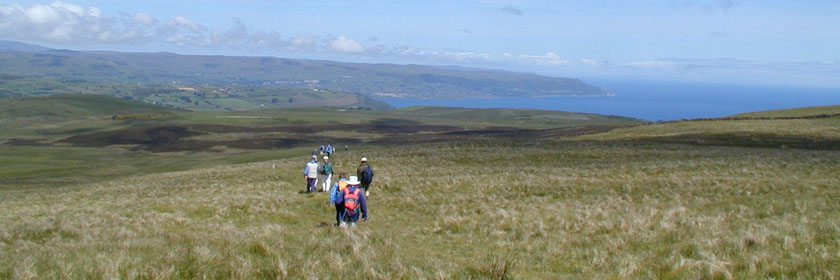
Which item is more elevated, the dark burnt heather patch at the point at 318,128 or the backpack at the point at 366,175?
the backpack at the point at 366,175

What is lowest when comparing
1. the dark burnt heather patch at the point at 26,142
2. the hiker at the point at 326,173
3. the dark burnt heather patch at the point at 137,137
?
the dark burnt heather patch at the point at 26,142

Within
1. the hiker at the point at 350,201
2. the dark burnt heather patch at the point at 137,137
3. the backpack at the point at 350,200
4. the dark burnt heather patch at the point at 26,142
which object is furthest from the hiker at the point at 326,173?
the dark burnt heather patch at the point at 26,142

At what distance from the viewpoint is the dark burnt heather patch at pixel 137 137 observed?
93.0m

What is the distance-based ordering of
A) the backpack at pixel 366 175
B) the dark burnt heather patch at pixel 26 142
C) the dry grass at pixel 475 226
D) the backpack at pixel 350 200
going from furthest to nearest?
the dark burnt heather patch at pixel 26 142
the backpack at pixel 366 175
the backpack at pixel 350 200
the dry grass at pixel 475 226

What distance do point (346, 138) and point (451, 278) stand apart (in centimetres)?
9418

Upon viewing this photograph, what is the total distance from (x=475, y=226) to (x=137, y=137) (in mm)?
97200

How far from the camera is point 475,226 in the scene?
1491 cm

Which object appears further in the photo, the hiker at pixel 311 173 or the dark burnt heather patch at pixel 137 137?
the dark burnt heather patch at pixel 137 137

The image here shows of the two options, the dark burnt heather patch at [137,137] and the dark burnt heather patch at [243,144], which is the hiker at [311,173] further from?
the dark burnt heather patch at [137,137]

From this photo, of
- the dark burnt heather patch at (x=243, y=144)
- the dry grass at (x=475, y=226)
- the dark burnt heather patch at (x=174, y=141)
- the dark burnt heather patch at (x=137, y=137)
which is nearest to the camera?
the dry grass at (x=475, y=226)

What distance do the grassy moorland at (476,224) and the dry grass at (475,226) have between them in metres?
0.05

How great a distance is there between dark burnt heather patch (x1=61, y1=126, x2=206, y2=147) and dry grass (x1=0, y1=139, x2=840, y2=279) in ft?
216

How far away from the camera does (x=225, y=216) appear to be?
1948 centimetres

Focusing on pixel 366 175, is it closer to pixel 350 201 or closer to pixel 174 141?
pixel 350 201
